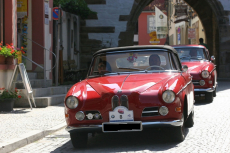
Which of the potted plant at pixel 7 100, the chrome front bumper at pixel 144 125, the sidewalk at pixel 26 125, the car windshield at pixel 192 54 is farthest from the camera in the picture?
the car windshield at pixel 192 54

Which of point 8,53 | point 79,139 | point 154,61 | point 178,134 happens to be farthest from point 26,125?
point 8,53

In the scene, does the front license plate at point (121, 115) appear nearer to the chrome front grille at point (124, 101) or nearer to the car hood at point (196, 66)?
the chrome front grille at point (124, 101)

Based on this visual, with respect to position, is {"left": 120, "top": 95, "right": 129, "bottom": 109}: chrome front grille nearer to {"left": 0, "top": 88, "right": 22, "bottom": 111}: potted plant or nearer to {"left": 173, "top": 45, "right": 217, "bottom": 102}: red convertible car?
{"left": 0, "top": 88, "right": 22, "bottom": 111}: potted plant

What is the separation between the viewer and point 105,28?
24.2 m

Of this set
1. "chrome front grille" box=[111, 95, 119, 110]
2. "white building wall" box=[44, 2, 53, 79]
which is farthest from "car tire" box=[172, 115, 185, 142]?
"white building wall" box=[44, 2, 53, 79]

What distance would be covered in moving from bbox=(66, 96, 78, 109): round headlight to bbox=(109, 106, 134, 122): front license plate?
1.79 feet

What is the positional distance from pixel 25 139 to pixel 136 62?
2.09 m

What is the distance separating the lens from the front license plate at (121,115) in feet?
20.3

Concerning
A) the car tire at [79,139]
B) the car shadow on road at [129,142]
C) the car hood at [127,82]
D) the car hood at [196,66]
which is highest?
the car hood at [196,66]

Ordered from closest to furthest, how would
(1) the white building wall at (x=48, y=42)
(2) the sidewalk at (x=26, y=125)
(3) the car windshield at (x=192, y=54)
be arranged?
(2) the sidewalk at (x=26, y=125), (3) the car windshield at (x=192, y=54), (1) the white building wall at (x=48, y=42)

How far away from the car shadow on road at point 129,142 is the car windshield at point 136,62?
101 centimetres

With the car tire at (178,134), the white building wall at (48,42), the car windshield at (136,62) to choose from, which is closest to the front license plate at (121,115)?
the car tire at (178,134)

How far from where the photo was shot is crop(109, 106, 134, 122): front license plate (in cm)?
619

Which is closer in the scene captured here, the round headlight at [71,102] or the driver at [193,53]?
the round headlight at [71,102]
